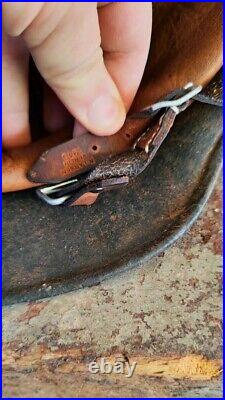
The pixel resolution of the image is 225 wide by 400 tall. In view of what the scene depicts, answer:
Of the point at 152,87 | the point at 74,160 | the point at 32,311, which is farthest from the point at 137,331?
the point at 152,87

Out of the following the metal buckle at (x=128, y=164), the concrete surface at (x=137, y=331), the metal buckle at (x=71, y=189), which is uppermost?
the metal buckle at (x=128, y=164)

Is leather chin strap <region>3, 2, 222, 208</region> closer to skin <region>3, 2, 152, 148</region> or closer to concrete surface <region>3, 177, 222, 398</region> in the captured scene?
skin <region>3, 2, 152, 148</region>

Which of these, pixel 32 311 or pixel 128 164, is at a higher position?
pixel 128 164

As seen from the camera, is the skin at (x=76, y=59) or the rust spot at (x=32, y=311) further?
the rust spot at (x=32, y=311)

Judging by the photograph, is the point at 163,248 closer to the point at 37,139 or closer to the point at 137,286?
the point at 137,286

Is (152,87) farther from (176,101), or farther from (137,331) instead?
(137,331)

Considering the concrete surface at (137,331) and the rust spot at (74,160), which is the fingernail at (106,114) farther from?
the concrete surface at (137,331)

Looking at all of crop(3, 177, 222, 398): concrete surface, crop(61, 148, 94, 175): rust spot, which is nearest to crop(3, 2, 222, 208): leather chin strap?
crop(61, 148, 94, 175): rust spot

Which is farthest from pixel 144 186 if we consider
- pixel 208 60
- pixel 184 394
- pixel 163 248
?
pixel 184 394

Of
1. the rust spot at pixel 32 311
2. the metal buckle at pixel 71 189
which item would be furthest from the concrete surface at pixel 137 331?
the metal buckle at pixel 71 189
